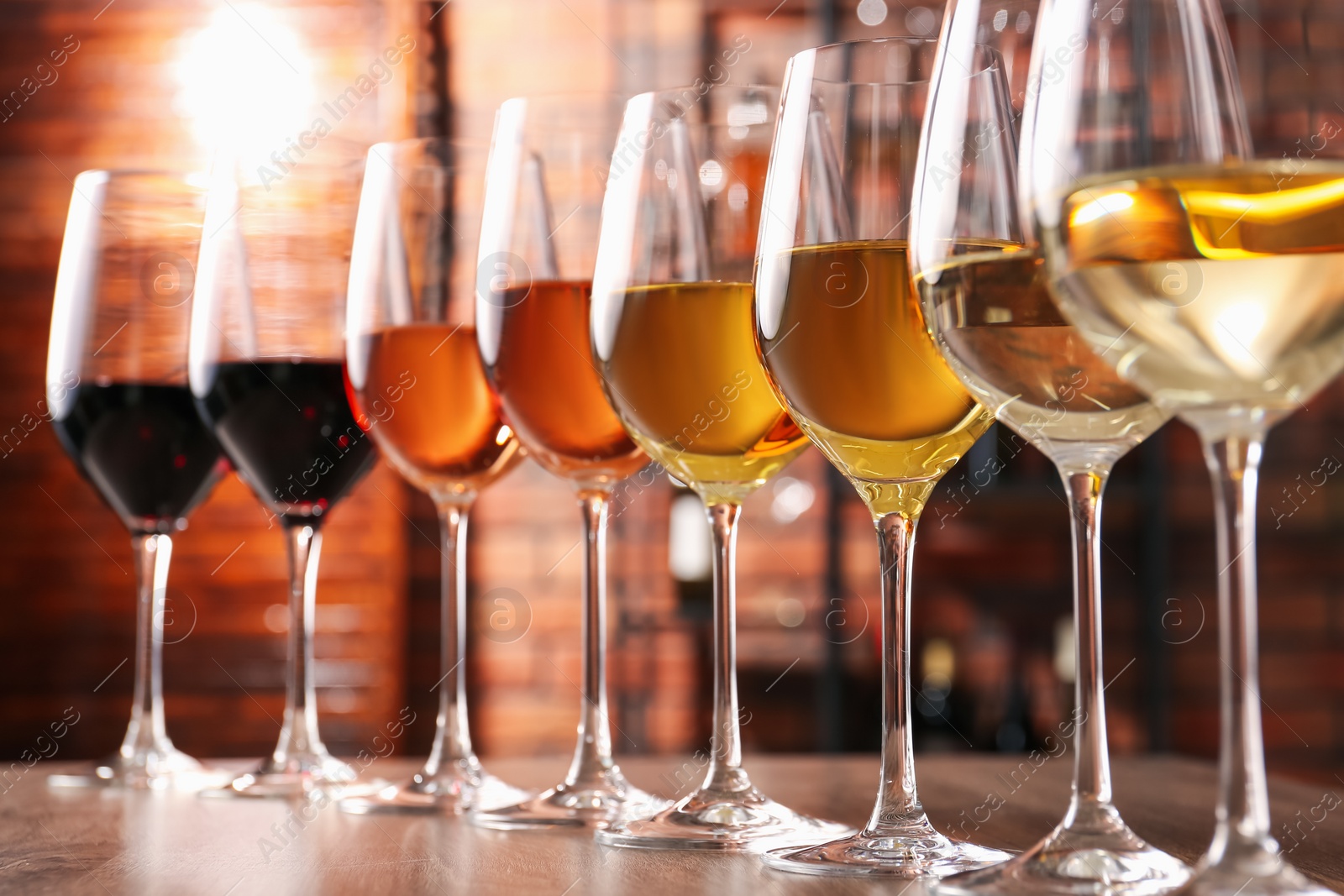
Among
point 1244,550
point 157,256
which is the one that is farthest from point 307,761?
point 1244,550

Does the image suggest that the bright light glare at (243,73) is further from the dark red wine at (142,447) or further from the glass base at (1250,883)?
the glass base at (1250,883)

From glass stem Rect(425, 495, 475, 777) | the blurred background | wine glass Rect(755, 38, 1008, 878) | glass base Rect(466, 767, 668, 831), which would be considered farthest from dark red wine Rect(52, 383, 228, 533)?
the blurred background

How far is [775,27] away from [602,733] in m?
2.60

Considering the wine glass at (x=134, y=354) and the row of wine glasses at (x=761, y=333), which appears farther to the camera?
the wine glass at (x=134, y=354)

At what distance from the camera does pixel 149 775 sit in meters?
0.88

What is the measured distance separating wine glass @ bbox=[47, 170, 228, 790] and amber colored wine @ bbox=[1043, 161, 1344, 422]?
0.67 metres

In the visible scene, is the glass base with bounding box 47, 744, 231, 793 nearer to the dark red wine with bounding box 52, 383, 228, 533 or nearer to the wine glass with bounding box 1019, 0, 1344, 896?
the dark red wine with bounding box 52, 383, 228, 533

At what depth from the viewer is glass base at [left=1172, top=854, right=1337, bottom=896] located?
1.26 feet

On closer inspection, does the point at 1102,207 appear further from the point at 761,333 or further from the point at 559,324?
the point at 559,324

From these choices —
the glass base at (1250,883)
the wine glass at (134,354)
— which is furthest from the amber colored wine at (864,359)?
the wine glass at (134,354)

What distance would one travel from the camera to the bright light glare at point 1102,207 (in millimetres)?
421

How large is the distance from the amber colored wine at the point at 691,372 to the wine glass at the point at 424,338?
0.15 metres

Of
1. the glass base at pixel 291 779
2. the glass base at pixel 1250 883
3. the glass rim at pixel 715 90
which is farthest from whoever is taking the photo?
the glass base at pixel 291 779

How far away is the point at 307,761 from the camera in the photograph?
2.81 ft
